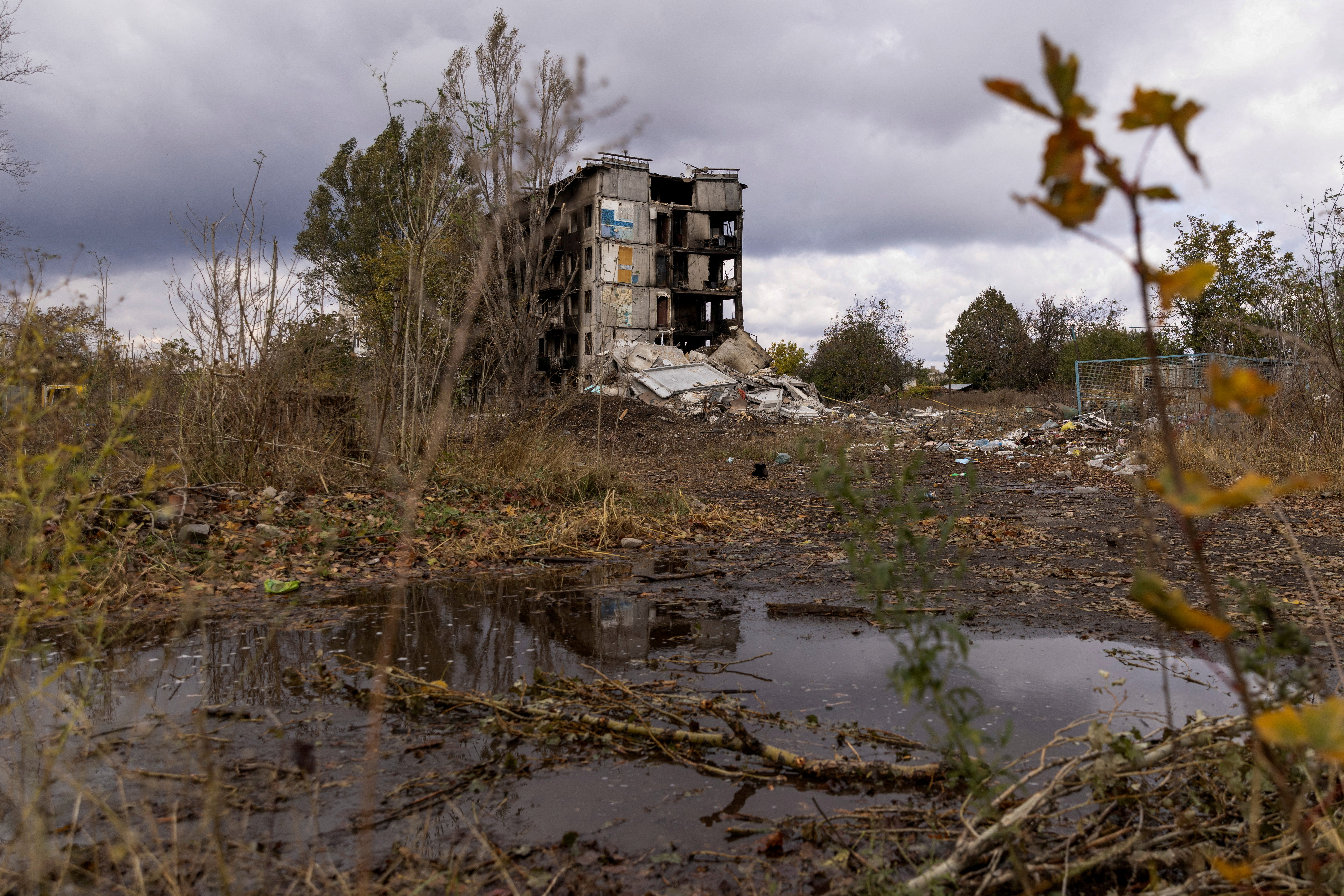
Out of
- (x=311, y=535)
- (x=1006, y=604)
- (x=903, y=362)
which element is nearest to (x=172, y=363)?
(x=311, y=535)

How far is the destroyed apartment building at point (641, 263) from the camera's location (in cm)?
3619

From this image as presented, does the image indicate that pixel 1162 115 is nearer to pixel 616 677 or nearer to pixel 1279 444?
pixel 616 677

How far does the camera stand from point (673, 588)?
482cm

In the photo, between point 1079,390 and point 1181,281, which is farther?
point 1079,390

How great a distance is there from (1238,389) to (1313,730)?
28 cm

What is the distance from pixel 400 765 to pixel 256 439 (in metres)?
4.92

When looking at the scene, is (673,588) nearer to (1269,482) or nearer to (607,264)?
(1269,482)

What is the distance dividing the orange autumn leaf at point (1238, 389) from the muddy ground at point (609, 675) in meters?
0.89

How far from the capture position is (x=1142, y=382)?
11.4 metres

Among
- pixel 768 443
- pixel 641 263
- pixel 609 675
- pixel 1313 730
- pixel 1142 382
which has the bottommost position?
pixel 609 675

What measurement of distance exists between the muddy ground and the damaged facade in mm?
30077

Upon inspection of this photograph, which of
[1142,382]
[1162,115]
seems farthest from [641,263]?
[1162,115]

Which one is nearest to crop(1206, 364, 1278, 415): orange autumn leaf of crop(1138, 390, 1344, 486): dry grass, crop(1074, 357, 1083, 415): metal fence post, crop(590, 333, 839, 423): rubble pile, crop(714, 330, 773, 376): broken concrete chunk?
crop(1138, 390, 1344, 486): dry grass

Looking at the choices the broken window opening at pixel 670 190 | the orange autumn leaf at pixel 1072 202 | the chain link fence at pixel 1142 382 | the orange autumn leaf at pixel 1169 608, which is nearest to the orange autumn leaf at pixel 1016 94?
the orange autumn leaf at pixel 1072 202
